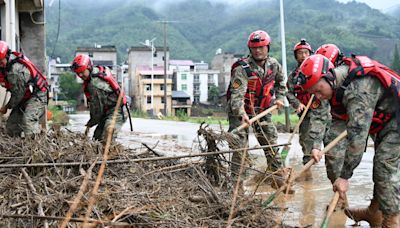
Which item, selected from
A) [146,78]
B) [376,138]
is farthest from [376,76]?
[146,78]

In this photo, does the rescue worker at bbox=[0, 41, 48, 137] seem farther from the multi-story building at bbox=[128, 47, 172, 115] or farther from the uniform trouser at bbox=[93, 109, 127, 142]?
the multi-story building at bbox=[128, 47, 172, 115]

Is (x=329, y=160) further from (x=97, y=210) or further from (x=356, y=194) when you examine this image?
(x=97, y=210)

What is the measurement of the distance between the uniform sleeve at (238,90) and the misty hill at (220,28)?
64.3m

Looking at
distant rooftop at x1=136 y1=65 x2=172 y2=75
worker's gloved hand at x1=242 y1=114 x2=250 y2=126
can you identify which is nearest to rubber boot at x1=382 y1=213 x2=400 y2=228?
worker's gloved hand at x1=242 y1=114 x2=250 y2=126

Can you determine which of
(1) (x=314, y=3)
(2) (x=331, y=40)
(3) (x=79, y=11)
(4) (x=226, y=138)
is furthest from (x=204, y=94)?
(3) (x=79, y=11)

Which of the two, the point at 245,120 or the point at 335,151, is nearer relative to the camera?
the point at 335,151

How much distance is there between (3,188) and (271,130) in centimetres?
340

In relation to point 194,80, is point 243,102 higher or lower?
higher

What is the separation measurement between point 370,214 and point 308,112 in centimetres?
239

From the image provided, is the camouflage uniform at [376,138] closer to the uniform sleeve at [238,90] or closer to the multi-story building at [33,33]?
the uniform sleeve at [238,90]

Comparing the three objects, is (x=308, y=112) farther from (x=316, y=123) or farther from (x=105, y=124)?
(x=105, y=124)

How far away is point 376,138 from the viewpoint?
421 centimetres

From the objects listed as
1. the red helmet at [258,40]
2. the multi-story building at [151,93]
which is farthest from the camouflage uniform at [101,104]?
the multi-story building at [151,93]

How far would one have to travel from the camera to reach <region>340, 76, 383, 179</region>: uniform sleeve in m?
3.66
